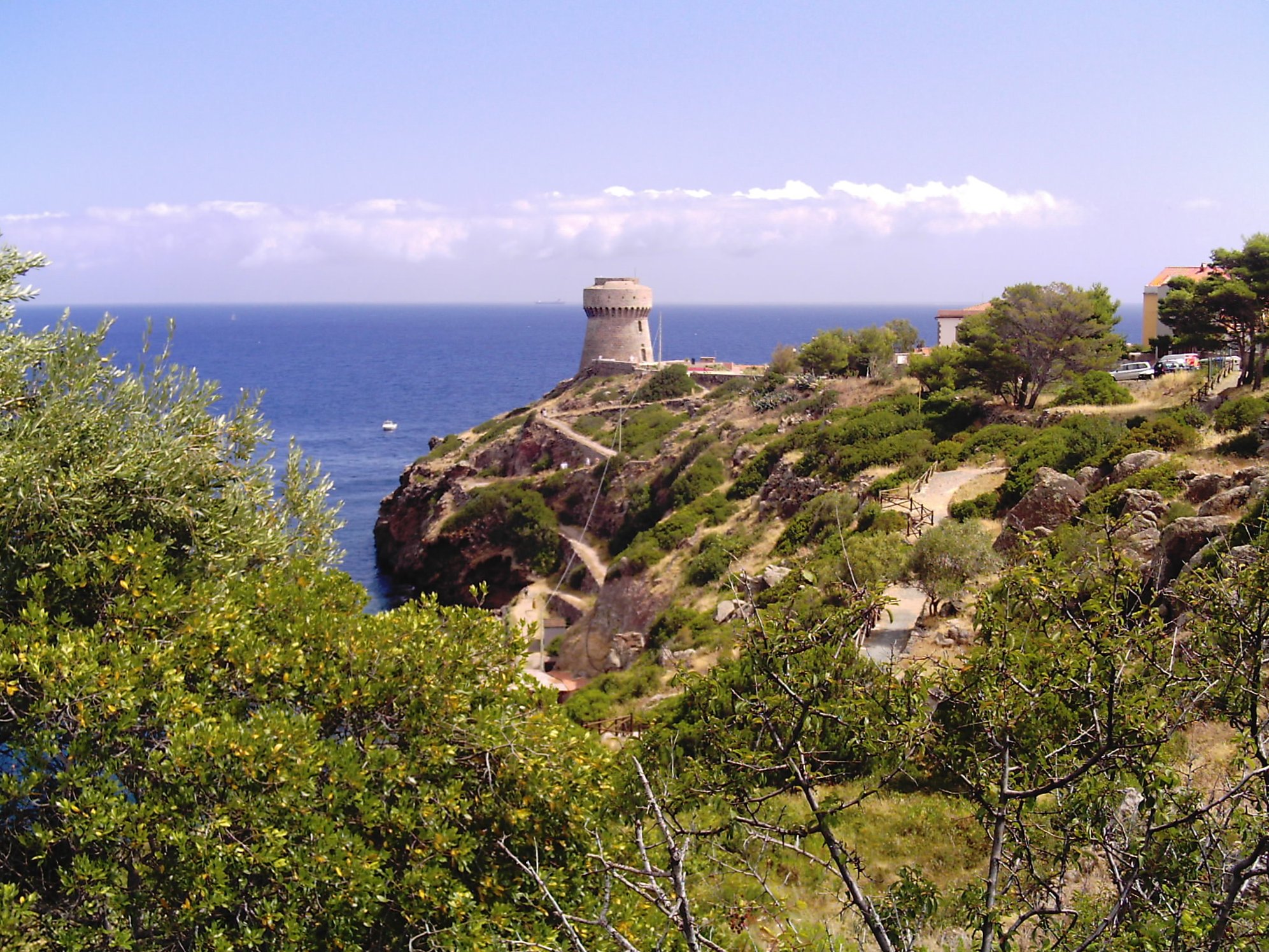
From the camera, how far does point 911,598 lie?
2181 centimetres

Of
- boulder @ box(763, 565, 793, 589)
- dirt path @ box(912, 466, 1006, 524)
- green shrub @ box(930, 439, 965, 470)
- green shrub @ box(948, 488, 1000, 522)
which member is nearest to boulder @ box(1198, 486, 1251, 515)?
green shrub @ box(948, 488, 1000, 522)

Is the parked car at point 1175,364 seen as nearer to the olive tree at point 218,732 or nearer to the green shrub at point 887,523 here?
the green shrub at point 887,523

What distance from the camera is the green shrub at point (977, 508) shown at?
25094 millimetres

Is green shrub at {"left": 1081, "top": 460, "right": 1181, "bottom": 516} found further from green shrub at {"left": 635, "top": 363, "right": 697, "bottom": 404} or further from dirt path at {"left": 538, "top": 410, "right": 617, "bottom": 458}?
green shrub at {"left": 635, "top": 363, "right": 697, "bottom": 404}

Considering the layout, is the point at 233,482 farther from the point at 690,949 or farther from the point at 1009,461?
the point at 1009,461

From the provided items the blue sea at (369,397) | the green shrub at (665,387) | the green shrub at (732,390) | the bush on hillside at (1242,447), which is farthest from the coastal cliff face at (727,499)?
the blue sea at (369,397)

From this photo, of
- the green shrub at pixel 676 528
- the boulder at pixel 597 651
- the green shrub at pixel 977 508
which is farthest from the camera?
the green shrub at pixel 676 528

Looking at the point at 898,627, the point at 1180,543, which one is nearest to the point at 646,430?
the point at 898,627

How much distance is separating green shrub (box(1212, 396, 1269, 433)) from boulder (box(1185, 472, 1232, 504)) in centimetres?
553

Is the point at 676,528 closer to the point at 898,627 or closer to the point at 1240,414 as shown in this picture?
the point at 898,627

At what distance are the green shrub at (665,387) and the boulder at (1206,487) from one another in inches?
1692

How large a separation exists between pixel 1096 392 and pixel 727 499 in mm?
13839

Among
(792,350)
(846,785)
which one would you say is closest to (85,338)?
(846,785)

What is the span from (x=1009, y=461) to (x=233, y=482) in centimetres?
2358
